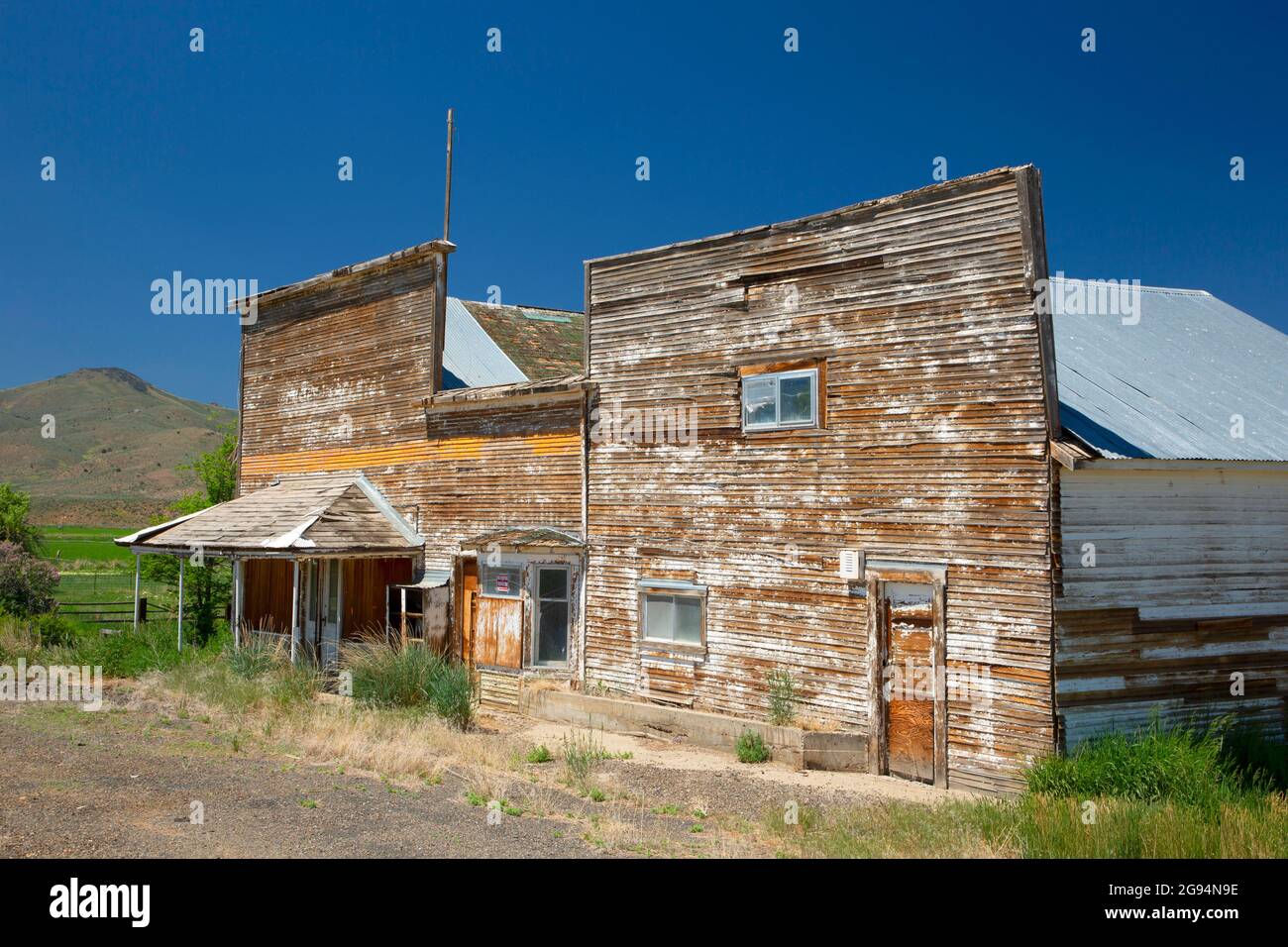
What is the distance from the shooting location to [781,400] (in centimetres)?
1298

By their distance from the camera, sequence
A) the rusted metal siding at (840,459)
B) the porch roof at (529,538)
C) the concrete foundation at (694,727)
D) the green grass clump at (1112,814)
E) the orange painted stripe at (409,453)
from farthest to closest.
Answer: the orange painted stripe at (409,453), the porch roof at (529,538), the concrete foundation at (694,727), the rusted metal siding at (840,459), the green grass clump at (1112,814)

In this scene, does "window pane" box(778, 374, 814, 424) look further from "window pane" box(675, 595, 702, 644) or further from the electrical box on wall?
"window pane" box(675, 595, 702, 644)

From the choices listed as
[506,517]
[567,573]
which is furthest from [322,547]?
[567,573]

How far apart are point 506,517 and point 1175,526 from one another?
9.76m

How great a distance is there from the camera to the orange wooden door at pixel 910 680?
11297 mm

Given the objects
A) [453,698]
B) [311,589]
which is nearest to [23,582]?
[311,589]

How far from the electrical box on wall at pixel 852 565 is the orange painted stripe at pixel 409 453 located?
4.98m

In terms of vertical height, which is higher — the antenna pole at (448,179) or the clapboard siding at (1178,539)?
the antenna pole at (448,179)

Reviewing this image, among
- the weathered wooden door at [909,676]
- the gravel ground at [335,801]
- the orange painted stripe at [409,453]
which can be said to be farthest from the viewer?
the orange painted stripe at [409,453]

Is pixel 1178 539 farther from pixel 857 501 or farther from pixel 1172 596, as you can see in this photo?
pixel 857 501

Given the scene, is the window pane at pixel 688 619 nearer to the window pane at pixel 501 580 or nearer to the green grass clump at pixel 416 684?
the green grass clump at pixel 416 684

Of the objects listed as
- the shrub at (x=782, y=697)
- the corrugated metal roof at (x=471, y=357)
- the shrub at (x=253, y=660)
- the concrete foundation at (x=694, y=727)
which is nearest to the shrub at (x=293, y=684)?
the shrub at (x=253, y=660)

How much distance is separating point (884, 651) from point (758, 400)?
11.9ft

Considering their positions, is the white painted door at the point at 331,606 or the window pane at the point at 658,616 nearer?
the window pane at the point at 658,616
